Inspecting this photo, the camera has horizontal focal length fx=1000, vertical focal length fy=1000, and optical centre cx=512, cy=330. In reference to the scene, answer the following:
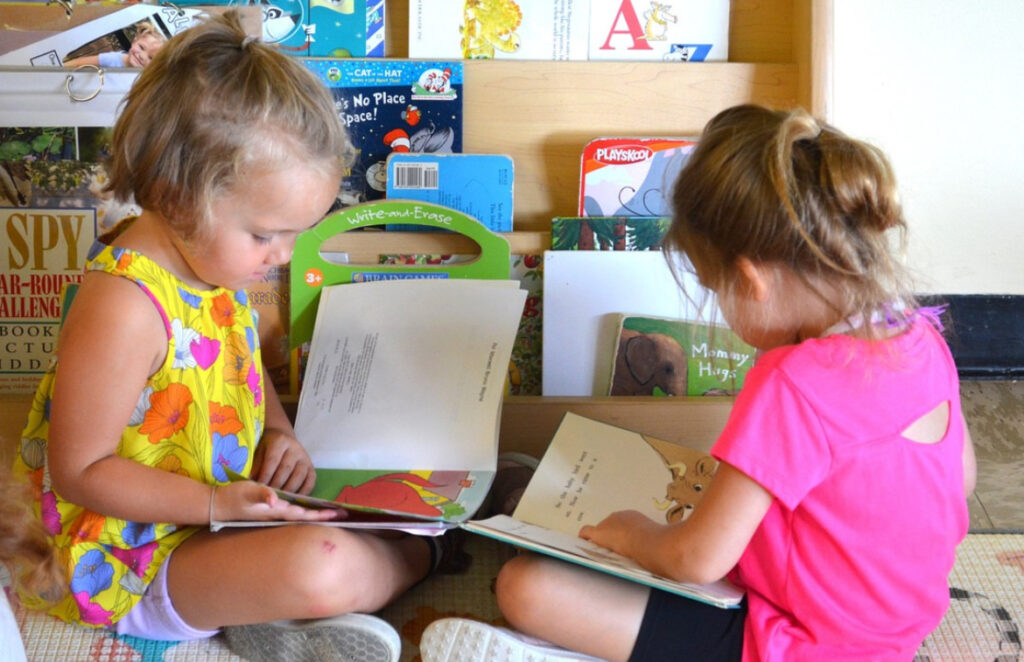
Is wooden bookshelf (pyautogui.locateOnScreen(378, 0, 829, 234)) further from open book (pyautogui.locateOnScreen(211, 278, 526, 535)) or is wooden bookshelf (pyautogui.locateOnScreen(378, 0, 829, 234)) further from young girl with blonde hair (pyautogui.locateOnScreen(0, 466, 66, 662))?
young girl with blonde hair (pyautogui.locateOnScreen(0, 466, 66, 662))

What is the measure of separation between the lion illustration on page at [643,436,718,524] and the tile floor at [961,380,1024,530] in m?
0.40


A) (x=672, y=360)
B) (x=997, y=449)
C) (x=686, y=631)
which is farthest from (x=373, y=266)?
(x=997, y=449)

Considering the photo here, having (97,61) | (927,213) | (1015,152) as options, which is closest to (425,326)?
(97,61)

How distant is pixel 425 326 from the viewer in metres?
1.25

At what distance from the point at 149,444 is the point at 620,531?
0.46 m

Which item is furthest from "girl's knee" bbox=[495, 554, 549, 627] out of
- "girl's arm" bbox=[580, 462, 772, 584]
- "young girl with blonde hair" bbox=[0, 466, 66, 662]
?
"young girl with blonde hair" bbox=[0, 466, 66, 662]

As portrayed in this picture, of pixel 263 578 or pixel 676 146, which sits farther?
pixel 676 146

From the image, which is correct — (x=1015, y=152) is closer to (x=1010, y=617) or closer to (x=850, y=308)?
(x=1010, y=617)

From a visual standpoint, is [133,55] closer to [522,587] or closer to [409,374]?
[409,374]

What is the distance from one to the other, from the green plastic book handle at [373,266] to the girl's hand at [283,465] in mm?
230

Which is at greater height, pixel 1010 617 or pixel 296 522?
pixel 296 522

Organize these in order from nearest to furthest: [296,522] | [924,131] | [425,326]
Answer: [296,522], [425,326], [924,131]

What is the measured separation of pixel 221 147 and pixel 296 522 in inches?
13.6

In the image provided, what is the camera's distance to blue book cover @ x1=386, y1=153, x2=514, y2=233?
4.32ft
